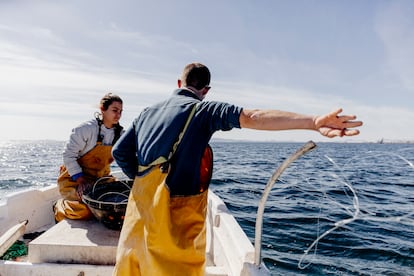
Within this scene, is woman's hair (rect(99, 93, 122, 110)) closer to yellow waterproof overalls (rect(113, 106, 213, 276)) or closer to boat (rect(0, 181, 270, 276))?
boat (rect(0, 181, 270, 276))

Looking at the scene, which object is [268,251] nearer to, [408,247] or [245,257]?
[408,247]

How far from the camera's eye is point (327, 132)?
1.56 m

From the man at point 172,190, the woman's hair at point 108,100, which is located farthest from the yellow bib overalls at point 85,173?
the man at point 172,190

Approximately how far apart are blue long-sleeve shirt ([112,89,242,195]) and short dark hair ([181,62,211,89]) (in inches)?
3.9

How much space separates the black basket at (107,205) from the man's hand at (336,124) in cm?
244

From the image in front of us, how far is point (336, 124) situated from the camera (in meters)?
1.56

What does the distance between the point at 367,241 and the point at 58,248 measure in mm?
6120

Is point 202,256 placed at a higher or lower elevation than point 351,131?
lower

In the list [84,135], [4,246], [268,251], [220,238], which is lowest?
[268,251]

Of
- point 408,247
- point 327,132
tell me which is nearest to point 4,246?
point 327,132

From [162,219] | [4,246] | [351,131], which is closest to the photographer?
[351,131]

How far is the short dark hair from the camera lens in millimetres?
2330

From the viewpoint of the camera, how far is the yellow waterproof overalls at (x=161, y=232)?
2.03 meters

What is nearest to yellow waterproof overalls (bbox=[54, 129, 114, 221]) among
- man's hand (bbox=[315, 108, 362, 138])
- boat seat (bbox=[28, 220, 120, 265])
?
boat seat (bbox=[28, 220, 120, 265])
